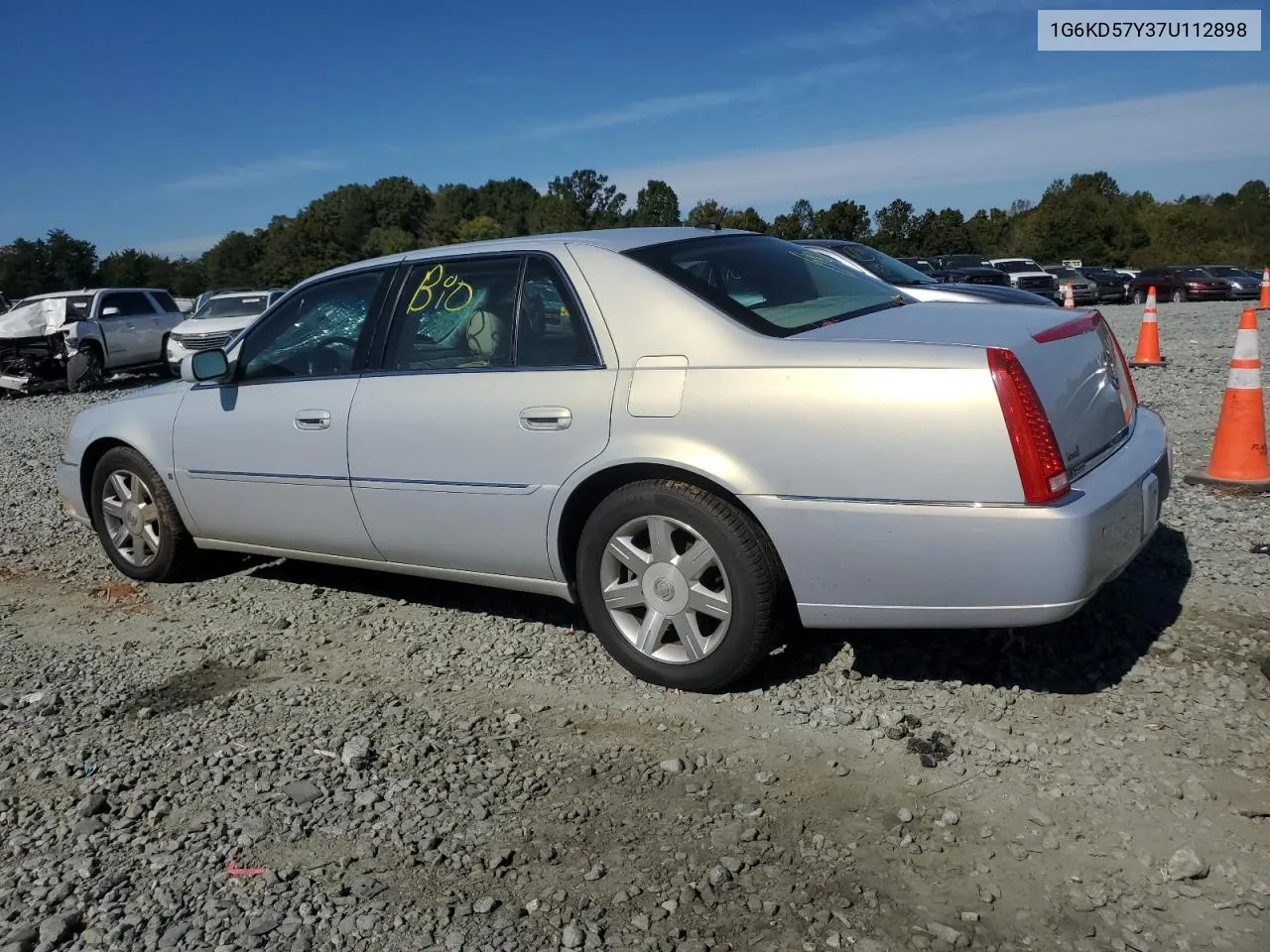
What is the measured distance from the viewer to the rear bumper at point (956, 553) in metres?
3.07

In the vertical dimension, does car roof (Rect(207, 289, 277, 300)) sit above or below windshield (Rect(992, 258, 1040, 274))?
above

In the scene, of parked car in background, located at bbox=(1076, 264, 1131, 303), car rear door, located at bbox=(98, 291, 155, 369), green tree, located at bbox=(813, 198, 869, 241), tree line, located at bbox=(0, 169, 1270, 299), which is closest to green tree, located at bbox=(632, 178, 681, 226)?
tree line, located at bbox=(0, 169, 1270, 299)

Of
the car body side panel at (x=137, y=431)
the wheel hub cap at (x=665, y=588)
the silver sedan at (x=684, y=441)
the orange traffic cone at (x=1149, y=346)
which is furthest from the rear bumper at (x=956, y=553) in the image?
the orange traffic cone at (x=1149, y=346)

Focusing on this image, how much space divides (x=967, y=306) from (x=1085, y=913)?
7.12 ft

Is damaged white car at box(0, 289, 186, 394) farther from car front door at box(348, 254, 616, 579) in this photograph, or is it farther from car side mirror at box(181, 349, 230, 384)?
car front door at box(348, 254, 616, 579)

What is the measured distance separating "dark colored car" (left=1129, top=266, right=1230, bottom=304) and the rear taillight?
31625 mm

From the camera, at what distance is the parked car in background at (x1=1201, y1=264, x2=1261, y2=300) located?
31.5 meters

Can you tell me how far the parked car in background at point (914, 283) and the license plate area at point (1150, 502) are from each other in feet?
19.7

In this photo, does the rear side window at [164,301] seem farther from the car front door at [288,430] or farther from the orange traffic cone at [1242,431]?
the orange traffic cone at [1242,431]

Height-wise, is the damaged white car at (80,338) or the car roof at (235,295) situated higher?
the car roof at (235,295)

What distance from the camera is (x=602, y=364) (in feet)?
12.3

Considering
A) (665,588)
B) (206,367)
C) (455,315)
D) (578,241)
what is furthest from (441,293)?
(665,588)

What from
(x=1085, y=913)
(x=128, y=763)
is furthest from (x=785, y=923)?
(x=128, y=763)

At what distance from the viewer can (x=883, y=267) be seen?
1172 centimetres
